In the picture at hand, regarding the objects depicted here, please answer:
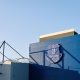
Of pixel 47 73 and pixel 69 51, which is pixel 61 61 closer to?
pixel 69 51

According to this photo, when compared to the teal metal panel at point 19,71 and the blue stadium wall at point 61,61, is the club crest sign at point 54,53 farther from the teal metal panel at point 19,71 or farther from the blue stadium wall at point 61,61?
the teal metal panel at point 19,71

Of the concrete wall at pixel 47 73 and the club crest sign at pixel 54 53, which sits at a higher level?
the club crest sign at pixel 54 53

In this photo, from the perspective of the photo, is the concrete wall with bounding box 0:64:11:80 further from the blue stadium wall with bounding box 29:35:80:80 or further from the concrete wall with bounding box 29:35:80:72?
the concrete wall with bounding box 29:35:80:72

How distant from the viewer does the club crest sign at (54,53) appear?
29.9 meters

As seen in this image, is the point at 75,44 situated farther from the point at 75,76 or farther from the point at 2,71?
the point at 2,71

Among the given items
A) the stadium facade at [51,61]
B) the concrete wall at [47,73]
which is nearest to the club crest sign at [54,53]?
the stadium facade at [51,61]

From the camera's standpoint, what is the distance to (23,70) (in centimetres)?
2519

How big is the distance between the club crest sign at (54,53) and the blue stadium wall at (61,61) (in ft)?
1.31

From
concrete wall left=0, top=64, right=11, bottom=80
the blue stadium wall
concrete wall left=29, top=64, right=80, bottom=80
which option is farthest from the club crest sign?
concrete wall left=0, top=64, right=11, bottom=80

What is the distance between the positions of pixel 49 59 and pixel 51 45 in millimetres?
1711

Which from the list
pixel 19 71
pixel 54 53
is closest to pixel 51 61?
pixel 54 53

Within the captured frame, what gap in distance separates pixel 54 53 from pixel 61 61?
1.36m

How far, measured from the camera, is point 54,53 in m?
30.4

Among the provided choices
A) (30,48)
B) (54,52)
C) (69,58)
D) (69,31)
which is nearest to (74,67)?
(69,58)
